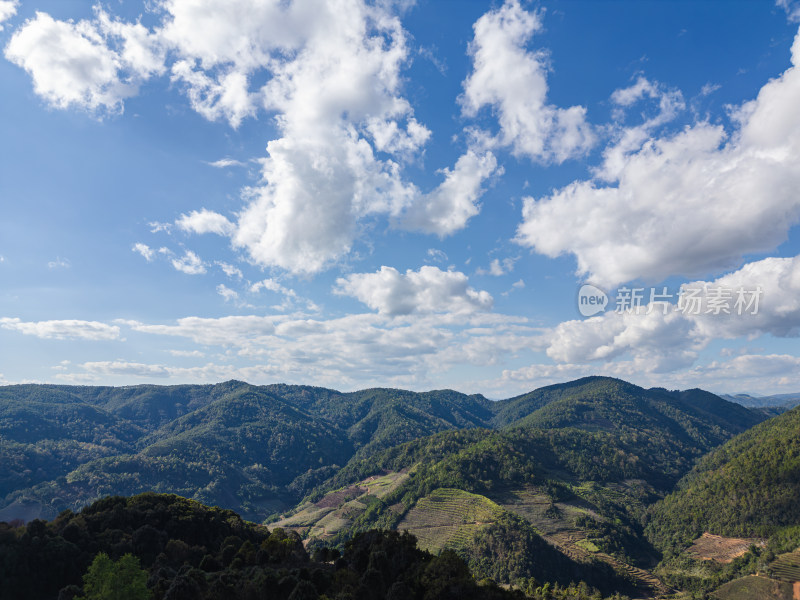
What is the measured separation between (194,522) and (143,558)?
57.7 feet

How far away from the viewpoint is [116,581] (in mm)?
48250

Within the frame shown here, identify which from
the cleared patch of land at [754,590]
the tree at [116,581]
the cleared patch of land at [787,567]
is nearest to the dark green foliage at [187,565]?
the tree at [116,581]

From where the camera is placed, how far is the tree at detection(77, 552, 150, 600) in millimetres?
47656

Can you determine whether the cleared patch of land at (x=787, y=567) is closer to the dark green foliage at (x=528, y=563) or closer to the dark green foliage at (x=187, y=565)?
the dark green foliage at (x=528, y=563)

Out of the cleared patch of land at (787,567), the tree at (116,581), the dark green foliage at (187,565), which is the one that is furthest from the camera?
the cleared patch of land at (787,567)

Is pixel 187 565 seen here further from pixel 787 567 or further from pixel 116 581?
pixel 787 567

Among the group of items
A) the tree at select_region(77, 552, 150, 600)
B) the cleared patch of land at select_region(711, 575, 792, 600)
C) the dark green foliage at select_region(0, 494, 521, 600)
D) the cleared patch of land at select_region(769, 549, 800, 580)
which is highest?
the tree at select_region(77, 552, 150, 600)

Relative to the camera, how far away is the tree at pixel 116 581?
47.7 meters

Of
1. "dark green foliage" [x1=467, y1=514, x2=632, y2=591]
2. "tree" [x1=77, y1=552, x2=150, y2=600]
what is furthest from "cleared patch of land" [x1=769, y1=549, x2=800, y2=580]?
"tree" [x1=77, y1=552, x2=150, y2=600]

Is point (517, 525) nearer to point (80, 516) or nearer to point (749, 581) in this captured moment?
point (749, 581)

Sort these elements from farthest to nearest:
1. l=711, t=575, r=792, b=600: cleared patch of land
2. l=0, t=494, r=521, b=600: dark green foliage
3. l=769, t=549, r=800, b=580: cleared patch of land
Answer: l=769, t=549, r=800, b=580: cleared patch of land
l=711, t=575, r=792, b=600: cleared patch of land
l=0, t=494, r=521, b=600: dark green foliage

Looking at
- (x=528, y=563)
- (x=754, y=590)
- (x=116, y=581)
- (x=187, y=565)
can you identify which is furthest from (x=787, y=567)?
(x=116, y=581)

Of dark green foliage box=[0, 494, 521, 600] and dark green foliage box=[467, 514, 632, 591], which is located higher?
dark green foliage box=[0, 494, 521, 600]

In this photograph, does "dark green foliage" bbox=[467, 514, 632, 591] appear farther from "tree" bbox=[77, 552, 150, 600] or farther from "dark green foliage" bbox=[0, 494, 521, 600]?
"tree" bbox=[77, 552, 150, 600]
